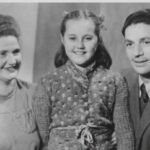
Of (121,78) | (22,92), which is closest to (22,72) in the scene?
(22,92)

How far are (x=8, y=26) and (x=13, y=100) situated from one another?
23cm

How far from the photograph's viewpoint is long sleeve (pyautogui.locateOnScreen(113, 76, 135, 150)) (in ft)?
2.90

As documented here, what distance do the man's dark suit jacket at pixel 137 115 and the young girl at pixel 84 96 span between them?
0.02 meters

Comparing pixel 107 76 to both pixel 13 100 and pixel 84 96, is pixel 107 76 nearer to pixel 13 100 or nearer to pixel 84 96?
pixel 84 96

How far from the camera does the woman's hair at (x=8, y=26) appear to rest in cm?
94

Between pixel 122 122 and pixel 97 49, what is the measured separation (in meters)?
0.23

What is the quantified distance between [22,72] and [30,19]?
0.58 feet

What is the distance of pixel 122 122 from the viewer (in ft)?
2.92

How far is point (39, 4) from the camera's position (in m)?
1.01

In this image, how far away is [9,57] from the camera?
945 millimetres

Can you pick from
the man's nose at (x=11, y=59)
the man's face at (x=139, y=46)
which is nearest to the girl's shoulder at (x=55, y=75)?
the man's nose at (x=11, y=59)

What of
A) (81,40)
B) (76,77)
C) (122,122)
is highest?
(81,40)

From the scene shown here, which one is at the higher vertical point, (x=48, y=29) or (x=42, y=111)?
(x=48, y=29)

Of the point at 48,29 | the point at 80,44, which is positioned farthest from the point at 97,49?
the point at 48,29
